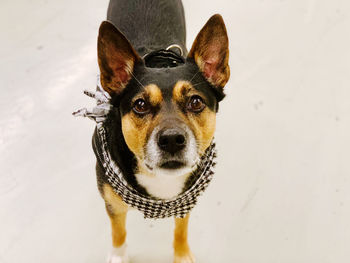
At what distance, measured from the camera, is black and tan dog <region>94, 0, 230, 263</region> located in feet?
4.24

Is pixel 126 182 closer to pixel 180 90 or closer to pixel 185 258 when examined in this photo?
pixel 180 90

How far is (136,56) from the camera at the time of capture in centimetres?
139

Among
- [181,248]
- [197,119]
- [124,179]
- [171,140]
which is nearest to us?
[171,140]

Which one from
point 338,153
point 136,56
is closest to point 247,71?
point 338,153

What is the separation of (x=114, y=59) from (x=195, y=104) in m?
0.33

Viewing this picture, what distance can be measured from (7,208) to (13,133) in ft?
1.68

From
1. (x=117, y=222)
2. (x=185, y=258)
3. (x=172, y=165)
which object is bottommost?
(x=185, y=258)

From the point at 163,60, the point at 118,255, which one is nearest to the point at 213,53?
the point at 163,60

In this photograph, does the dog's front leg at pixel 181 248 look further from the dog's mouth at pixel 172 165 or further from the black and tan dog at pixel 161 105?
the dog's mouth at pixel 172 165

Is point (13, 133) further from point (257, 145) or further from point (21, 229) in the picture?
point (257, 145)

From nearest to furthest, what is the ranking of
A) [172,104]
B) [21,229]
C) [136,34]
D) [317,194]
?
[172,104]
[136,34]
[21,229]
[317,194]

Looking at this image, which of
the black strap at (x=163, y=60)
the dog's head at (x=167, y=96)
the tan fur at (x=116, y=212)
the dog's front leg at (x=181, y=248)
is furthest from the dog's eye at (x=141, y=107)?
the dog's front leg at (x=181, y=248)

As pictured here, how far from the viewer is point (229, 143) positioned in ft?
7.80

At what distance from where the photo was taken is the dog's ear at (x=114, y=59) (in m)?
1.32
